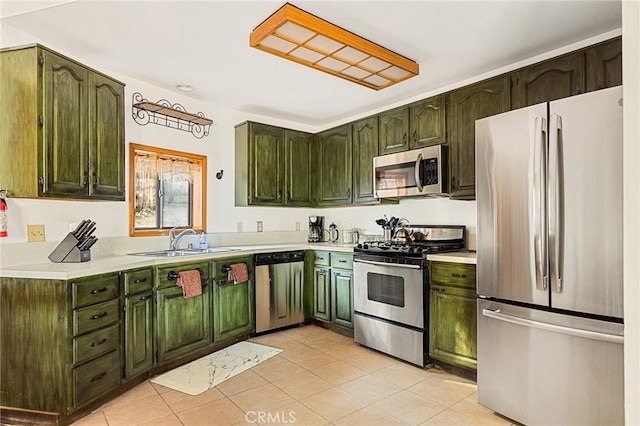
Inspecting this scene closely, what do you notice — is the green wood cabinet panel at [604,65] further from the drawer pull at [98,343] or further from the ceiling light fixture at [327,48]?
the drawer pull at [98,343]

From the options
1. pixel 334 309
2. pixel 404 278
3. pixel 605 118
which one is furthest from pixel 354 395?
pixel 605 118

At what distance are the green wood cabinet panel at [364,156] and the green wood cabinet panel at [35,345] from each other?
113 inches

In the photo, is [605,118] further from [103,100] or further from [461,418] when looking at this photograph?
[103,100]

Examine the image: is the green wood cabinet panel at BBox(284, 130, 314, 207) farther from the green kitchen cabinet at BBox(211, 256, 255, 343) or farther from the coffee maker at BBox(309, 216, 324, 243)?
the green kitchen cabinet at BBox(211, 256, 255, 343)

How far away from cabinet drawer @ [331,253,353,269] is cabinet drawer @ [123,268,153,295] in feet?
6.14

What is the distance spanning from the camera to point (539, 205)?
6.83ft

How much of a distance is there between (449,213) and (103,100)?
10.5ft

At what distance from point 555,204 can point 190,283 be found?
2721 mm

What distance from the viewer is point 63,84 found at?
2557 mm

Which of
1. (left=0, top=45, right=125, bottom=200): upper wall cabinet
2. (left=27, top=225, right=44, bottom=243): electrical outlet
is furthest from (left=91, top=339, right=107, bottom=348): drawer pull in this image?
(left=0, top=45, right=125, bottom=200): upper wall cabinet

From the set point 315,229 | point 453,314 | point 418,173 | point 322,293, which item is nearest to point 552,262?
point 453,314

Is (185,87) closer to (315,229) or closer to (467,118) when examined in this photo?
(315,229)

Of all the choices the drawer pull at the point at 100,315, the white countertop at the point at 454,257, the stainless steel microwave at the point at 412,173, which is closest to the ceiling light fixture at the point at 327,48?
the stainless steel microwave at the point at 412,173

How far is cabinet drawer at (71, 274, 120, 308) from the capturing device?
7.54 ft
